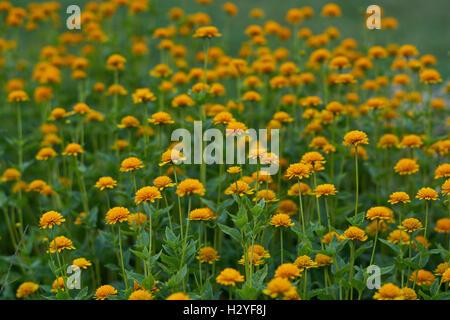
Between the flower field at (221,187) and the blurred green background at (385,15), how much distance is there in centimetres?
351

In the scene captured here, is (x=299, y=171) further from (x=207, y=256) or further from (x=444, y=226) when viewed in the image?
(x=444, y=226)

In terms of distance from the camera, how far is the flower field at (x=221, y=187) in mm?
2373

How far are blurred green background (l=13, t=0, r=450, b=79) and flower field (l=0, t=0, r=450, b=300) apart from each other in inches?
138

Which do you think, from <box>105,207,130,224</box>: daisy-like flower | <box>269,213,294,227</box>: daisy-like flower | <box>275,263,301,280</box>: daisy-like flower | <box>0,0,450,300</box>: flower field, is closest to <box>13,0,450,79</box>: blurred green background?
<box>0,0,450,300</box>: flower field

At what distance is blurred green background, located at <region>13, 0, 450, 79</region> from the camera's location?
798 cm

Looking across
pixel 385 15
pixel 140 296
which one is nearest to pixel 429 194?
pixel 140 296

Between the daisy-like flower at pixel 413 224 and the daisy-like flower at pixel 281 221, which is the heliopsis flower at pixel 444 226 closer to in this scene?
the daisy-like flower at pixel 413 224

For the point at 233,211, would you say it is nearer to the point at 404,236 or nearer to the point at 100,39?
the point at 404,236

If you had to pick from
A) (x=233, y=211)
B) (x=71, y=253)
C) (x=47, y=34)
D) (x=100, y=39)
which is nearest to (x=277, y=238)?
(x=233, y=211)

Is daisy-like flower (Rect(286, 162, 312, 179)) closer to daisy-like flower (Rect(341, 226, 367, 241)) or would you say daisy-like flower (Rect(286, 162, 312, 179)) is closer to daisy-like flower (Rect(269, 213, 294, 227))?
daisy-like flower (Rect(269, 213, 294, 227))

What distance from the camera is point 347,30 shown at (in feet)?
27.8

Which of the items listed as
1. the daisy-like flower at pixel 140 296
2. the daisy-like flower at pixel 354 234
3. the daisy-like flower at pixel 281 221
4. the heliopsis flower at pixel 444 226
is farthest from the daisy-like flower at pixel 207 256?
the heliopsis flower at pixel 444 226

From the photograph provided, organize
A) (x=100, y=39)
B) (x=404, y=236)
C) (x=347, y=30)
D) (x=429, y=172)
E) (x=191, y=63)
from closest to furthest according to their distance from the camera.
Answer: (x=404, y=236) → (x=429, y=172) → (x=100, y=39) → (x=191, y=63) → (x=347, y=30)
